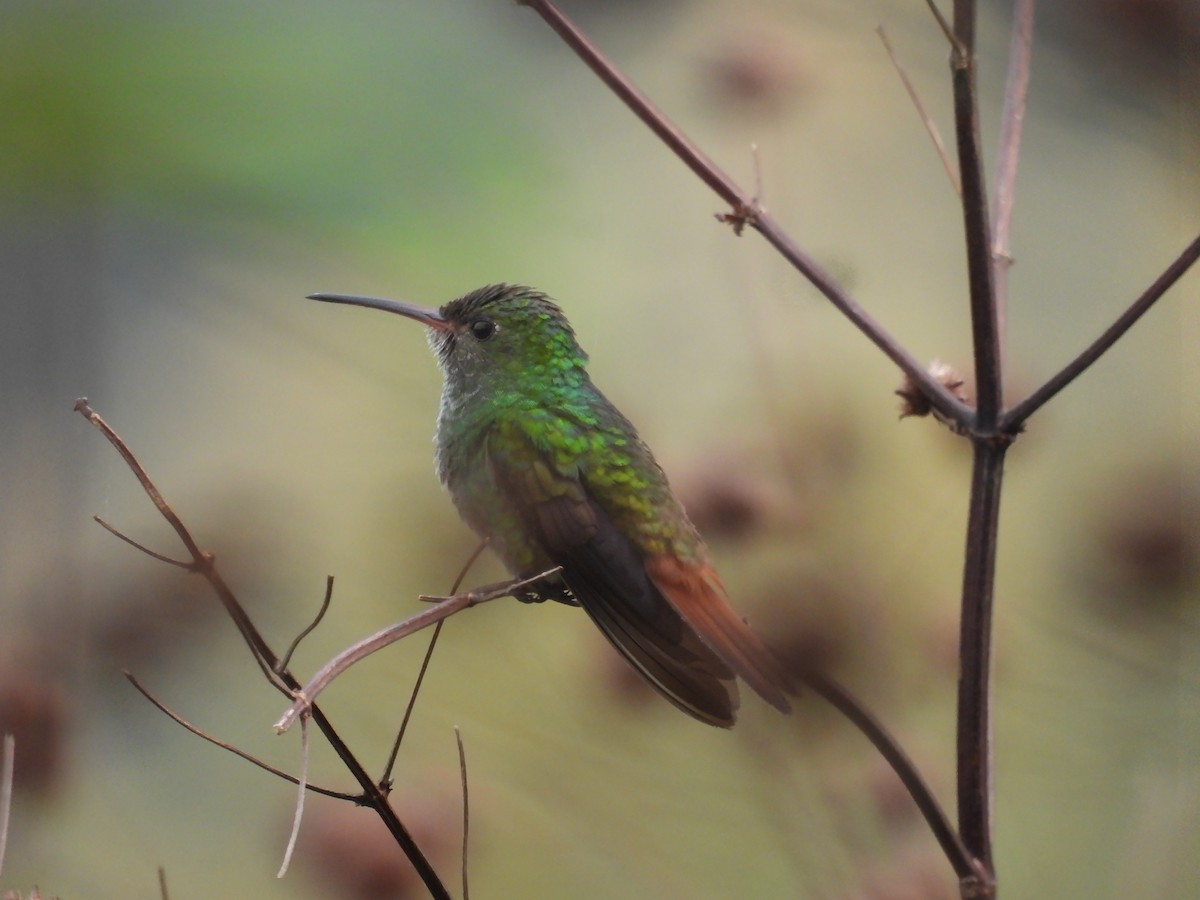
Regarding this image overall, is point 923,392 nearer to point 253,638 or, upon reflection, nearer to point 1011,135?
point 1011,135

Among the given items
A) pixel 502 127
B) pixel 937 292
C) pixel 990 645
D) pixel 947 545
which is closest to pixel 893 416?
pixel 947 545

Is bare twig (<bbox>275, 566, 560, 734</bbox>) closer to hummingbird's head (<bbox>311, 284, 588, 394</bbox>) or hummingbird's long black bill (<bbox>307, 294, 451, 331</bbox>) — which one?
hummingbird's long black bill (<bbox>307, 294, 451, 331</bbox>)

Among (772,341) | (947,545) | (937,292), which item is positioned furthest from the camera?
(937,292)

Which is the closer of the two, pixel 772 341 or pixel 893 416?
pixel 772 341

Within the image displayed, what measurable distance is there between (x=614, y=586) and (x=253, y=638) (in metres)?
0.29

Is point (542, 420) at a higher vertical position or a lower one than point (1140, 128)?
lower

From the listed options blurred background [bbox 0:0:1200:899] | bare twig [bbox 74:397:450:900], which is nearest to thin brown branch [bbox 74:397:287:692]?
bare twig [bbox 74:397:450:900]

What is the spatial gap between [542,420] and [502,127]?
1.32 metres

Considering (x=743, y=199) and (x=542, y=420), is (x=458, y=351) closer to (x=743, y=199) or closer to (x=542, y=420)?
(x=542, y=420)

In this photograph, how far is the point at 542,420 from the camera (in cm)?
101

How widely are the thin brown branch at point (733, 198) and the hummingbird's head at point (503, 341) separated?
0.72 ft

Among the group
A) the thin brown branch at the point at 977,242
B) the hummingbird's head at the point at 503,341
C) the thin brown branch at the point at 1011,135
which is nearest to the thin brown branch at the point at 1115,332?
the thin brown branch at the point at 977,242

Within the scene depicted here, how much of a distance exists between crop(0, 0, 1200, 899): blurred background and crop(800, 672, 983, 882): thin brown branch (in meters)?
0.45

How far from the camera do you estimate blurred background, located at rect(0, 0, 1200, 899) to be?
4.99ft
